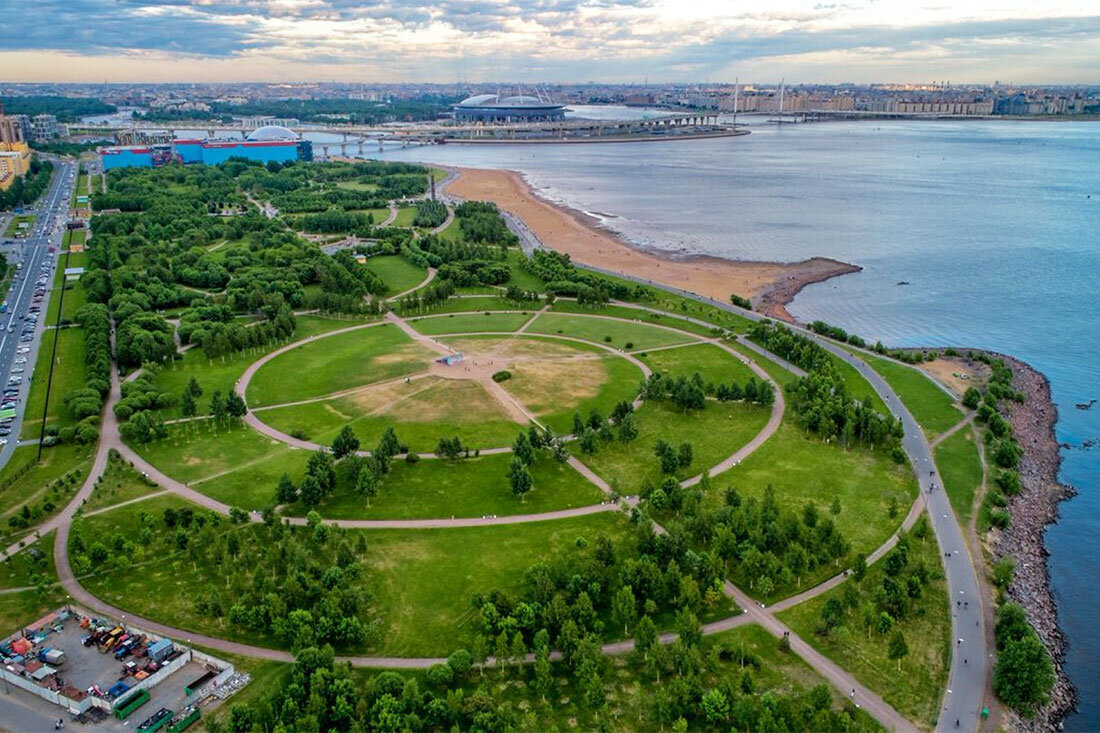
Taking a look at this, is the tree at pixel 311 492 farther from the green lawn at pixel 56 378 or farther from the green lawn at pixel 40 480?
the green lawn at pixel 56 378

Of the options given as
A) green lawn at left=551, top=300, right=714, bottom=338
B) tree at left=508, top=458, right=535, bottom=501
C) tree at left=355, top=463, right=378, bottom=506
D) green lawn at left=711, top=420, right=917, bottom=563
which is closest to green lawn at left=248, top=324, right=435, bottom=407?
tree at left=355, top=463, right=378, bottom=506

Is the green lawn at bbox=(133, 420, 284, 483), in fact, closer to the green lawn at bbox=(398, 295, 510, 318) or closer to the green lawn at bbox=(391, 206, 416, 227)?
the green lawn at bbox=(398, 295, 510, 318)

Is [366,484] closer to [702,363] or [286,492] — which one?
[286,492]

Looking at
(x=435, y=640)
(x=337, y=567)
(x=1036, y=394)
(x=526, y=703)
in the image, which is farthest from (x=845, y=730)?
(x=1036, y=394)

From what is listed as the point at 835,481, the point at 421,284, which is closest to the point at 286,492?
the point at 835,481

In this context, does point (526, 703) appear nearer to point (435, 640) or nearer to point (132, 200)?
point (435, 640)

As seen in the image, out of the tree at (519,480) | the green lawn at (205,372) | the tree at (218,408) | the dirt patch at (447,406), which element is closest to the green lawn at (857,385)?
the tree at (519,480)
